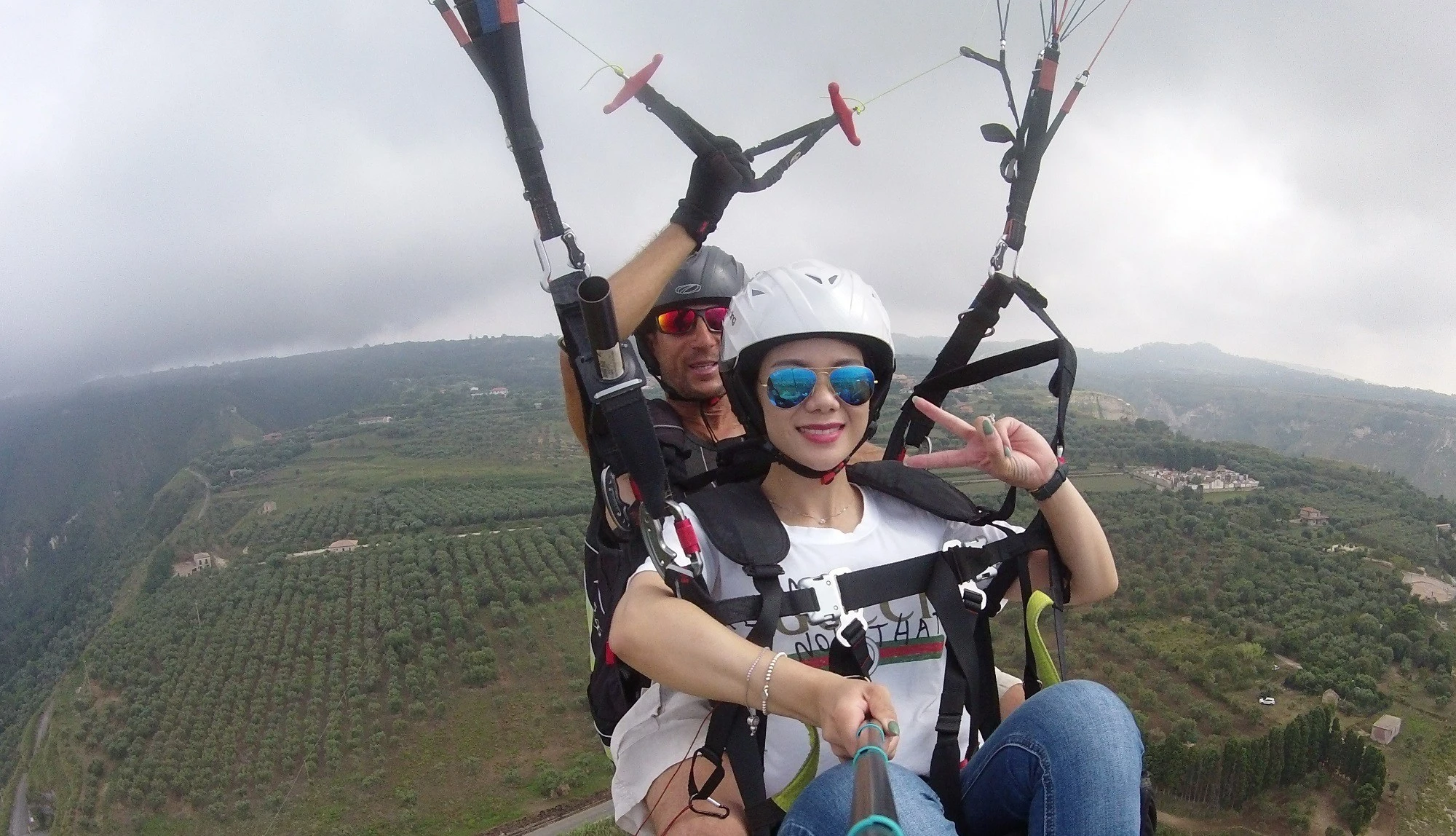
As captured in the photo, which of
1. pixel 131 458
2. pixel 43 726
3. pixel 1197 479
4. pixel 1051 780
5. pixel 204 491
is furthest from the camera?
pixel 131 458

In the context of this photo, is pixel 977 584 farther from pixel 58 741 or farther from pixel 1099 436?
pixel 1099 436

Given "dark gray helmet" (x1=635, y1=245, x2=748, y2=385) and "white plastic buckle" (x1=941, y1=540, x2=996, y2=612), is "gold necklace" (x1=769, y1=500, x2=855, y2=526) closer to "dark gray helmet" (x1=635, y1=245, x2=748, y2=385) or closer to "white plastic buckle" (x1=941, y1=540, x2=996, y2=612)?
"white plastic buckle" (x1=941, y1=540, x2=996, y2=612)

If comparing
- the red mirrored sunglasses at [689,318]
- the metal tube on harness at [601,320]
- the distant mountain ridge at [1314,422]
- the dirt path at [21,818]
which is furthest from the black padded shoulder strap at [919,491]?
the distant mountain ridge at [1314,422]

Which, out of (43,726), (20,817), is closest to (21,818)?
(20,817)

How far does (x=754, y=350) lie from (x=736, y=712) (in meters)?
1.00

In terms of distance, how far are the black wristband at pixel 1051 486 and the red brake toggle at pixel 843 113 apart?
134cm

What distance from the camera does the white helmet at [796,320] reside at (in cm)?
213

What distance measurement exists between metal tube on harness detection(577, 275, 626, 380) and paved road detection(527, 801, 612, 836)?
33.9m

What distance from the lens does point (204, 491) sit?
103500 millimetres

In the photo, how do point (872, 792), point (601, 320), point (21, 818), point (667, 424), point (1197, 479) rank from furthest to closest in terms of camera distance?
point (1197, 479)
point (21, 818)
point (667, 424)
point (601, 320)
point (872, 792)

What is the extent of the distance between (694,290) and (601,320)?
1501mm

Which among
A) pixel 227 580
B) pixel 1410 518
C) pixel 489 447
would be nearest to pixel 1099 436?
pixel 1410 518

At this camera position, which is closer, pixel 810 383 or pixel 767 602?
pixel 767 602

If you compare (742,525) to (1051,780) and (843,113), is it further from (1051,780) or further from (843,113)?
(843,113)
